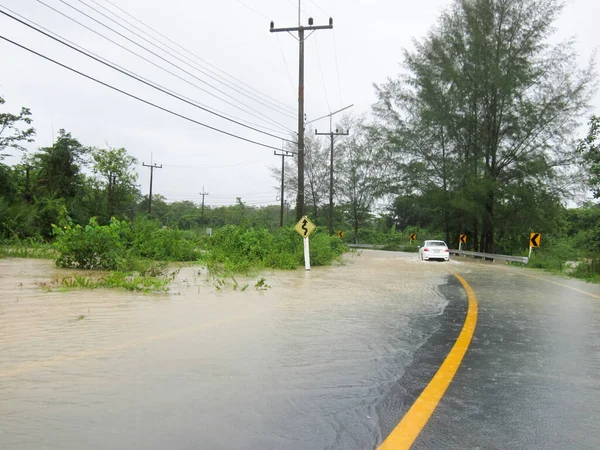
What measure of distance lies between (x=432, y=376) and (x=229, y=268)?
1092cm

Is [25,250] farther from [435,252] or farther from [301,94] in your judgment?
[435,252]

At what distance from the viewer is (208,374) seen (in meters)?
4.77

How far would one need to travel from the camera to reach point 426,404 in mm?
4113

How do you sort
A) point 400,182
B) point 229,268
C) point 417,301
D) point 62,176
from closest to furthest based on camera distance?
point 417,301 → point 229,268 → point 400,182 → point 62,176

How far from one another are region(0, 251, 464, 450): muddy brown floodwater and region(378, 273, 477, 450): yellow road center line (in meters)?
0.14

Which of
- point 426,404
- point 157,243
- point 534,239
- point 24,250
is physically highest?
point 534,239

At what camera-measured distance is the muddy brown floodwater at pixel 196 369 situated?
3426 millimetres

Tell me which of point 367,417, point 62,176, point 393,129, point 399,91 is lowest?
point 367,417

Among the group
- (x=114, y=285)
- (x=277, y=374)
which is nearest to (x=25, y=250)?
(x=114, y=285)

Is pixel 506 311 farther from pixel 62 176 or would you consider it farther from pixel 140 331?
pixel 62 176

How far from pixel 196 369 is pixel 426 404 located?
2071 mm

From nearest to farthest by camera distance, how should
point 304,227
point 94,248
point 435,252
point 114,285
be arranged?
1. point 114,285
2. point 94,248
3. point 304,227
4. point 435,252

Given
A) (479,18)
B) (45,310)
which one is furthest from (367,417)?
(479,18)

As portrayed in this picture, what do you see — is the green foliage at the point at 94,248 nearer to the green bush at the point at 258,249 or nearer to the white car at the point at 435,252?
the green bush at the point at 258,249
